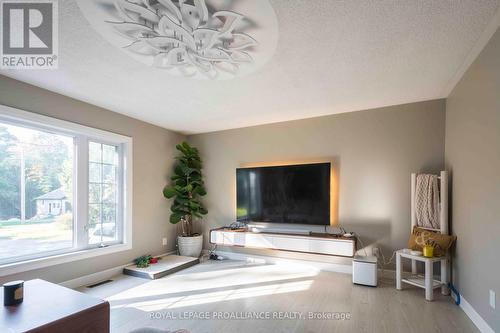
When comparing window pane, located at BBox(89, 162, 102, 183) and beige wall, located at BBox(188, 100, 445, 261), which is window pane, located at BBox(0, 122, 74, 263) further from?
beige wall, located at BBox(188, 100, 445, 261)

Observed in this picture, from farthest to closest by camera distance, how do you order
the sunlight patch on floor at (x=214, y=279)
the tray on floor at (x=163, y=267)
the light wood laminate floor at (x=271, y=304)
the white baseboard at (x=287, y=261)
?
the white baseboard at (x=287, y=261) → the tray on floor at (x=163, y=267) → the sunlight patch on floor at (x=214, y=279) → the light wood laminate floor at (x=271, y=304)

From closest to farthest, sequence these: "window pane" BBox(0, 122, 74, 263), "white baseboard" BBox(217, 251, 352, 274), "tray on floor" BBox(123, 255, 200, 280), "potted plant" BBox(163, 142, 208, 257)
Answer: "window pane" BBox(0, 122, 74, 263) < "tray on floor" BBox(123, 255, 200, 280) < "white baseboard" BBox(217, 251, 352, 274) < "potted plant" BBox(163, 142, 208, 257)

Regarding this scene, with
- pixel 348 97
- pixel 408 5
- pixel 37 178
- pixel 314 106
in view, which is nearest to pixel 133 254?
pixel 37 178

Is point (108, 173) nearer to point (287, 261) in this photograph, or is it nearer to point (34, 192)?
point (34, 192)

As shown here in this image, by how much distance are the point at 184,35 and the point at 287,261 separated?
3378 millimetres

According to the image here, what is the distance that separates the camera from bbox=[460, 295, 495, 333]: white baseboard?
1.98 metres

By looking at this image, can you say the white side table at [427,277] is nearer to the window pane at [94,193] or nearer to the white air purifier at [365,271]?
the white air purifier at [365,271]

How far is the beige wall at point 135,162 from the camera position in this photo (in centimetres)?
272

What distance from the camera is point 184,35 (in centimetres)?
179

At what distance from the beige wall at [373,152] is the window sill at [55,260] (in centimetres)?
251

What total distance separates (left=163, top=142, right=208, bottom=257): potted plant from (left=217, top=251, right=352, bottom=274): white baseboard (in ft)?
1.81

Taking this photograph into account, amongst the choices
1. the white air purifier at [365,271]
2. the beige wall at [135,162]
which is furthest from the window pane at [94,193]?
the white air purifier at [365,271]

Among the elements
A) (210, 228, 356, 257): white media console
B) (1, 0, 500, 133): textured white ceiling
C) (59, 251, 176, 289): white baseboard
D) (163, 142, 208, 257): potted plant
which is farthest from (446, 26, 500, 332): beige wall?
(59, 251, 176, 289): white baseboard

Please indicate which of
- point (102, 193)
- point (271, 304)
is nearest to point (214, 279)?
point (271, 304)
